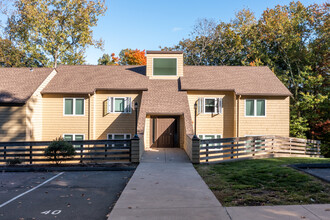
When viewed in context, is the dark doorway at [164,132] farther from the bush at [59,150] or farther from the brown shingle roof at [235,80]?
the bush at [59,150]

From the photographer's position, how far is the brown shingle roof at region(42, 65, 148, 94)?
61.4 ft

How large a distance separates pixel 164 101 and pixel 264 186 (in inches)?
425

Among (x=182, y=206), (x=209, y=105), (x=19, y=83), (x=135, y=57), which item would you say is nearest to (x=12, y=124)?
(x=19, y=83)

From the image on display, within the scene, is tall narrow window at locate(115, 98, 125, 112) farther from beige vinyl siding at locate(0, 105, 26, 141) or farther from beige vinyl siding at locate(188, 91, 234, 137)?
beige vinyl siding at locate(0, 105, 26, 141)

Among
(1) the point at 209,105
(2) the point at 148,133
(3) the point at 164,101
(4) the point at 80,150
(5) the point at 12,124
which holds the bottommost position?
(4) the point at 80,150

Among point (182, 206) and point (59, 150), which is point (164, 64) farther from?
point (182, 206)

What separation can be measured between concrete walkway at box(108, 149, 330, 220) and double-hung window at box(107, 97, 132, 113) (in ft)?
33.6

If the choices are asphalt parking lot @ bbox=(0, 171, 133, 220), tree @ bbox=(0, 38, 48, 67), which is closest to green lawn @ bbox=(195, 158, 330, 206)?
asphalt parking lot @ bbox=(0, 171, 133, 220)

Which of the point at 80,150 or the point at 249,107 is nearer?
the point at 80,150

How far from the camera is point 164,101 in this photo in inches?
693

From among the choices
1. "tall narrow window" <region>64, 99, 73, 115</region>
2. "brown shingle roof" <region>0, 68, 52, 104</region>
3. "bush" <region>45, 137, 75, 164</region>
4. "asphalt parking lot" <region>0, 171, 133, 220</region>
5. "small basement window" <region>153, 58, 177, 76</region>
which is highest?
"small basement window" <region>153, 58, 177, 76</region>

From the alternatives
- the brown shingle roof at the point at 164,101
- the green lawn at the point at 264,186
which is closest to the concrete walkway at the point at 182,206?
the green lawn at the point at 264,186

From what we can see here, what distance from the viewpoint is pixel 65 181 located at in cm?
912

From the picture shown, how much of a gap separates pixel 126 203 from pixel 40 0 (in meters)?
32.1
